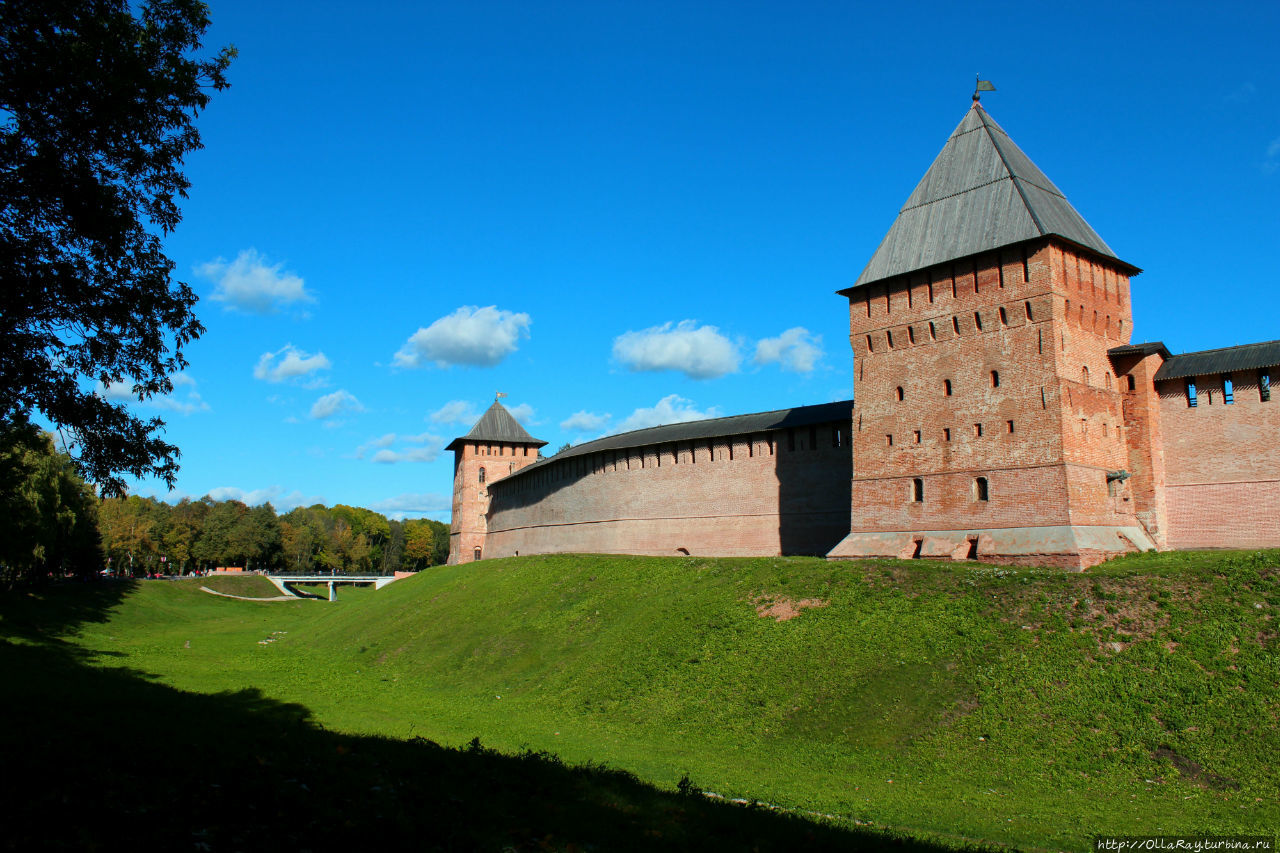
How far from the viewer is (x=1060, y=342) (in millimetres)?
17734

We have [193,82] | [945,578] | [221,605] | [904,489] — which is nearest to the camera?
[193,82]

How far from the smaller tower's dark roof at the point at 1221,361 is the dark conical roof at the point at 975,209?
294 centimetres

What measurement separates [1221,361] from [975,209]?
20.6 ft

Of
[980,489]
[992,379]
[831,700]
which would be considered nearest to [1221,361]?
[992,379]

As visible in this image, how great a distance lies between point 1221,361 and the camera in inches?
714

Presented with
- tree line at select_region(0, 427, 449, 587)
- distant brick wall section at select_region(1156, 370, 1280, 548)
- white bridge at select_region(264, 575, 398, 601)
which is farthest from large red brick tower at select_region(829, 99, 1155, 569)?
white bridge at select_region(264, 575, 398, 601)

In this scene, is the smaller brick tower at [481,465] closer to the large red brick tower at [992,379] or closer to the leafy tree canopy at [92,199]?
the large red brick tower at [992,379]

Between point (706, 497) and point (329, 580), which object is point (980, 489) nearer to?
point (706, 497)

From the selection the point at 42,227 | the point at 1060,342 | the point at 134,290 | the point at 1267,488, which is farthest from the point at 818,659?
the point at 42,227

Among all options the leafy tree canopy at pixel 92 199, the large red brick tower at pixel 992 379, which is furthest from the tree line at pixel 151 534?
the large red brick tower at pixel 992 379

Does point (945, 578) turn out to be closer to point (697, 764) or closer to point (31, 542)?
point (697, 764)

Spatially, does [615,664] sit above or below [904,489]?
below

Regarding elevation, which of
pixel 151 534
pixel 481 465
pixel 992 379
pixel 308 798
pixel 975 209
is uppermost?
pixel 975 209

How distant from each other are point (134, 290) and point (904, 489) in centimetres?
1634
